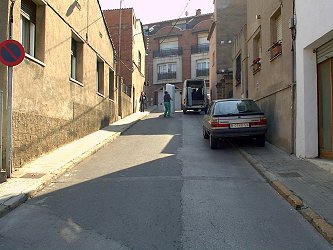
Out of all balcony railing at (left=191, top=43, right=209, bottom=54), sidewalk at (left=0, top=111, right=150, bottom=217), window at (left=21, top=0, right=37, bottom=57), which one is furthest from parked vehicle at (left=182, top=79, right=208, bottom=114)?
window at (left=21, top=0, right=37, bottom=57)

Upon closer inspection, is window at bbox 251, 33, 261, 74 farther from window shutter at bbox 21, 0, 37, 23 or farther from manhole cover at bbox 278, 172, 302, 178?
window shutter at bbox 21, 0, 37, 23

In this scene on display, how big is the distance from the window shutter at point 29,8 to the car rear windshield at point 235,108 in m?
6.04

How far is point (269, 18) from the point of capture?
43.5 feet

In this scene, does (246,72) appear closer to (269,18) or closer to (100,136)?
(269,18)

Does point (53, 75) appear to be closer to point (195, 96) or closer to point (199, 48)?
point (195, 96)

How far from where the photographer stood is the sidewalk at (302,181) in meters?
5.38

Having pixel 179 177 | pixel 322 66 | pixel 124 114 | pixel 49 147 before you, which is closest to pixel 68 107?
pixel 49 147

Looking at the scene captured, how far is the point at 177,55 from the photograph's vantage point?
50.2 metres

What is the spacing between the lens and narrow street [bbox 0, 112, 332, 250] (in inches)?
182

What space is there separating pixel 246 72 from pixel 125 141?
6.90 meters

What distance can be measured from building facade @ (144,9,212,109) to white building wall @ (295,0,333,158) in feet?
125

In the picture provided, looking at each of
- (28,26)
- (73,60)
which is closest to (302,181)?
(28,26)

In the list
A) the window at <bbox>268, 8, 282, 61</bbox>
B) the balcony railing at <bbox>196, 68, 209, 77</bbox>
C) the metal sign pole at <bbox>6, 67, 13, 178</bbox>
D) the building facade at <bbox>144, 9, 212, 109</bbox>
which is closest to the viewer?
the metal sign pole at <bbox>6, 67, 13, 178</bbox>

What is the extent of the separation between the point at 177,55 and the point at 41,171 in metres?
42.9
